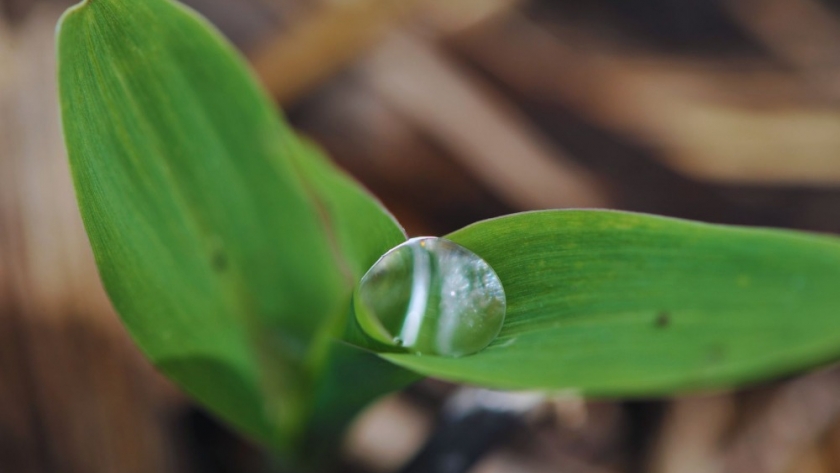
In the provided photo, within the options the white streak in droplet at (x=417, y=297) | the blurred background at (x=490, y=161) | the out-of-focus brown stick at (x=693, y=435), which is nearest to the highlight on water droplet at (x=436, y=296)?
the white streak in droplet at (x=417, y=297)

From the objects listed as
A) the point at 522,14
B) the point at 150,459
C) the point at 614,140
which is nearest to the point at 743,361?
the point at 150,459

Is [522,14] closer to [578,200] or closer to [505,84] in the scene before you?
[505,84]

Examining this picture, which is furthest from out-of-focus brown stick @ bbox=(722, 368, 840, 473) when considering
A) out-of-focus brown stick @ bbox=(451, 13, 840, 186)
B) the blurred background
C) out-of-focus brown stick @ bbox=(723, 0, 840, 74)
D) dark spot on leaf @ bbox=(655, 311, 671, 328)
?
out-of-focus brown stick @ bbox=(723, 0, 840, 74)

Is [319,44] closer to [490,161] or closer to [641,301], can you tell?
[490,161]

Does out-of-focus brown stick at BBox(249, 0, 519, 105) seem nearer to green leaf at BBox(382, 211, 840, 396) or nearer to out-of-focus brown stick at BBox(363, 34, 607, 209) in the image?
out-of-focus brown stick at BBox(363, 34, 607, 209)

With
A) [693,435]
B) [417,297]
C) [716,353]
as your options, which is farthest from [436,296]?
[693,435]

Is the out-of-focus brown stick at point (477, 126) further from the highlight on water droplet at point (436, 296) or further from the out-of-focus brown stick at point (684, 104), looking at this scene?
the highlight on water droplet at point (436, 296)

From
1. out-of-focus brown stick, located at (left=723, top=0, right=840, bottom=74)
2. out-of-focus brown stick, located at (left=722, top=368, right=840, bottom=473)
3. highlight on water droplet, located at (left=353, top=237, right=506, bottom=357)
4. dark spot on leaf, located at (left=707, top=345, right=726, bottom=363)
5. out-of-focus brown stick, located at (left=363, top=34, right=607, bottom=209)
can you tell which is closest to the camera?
highlight on water droplet, located at (left=353, top=237, right=506, bottom=357)
